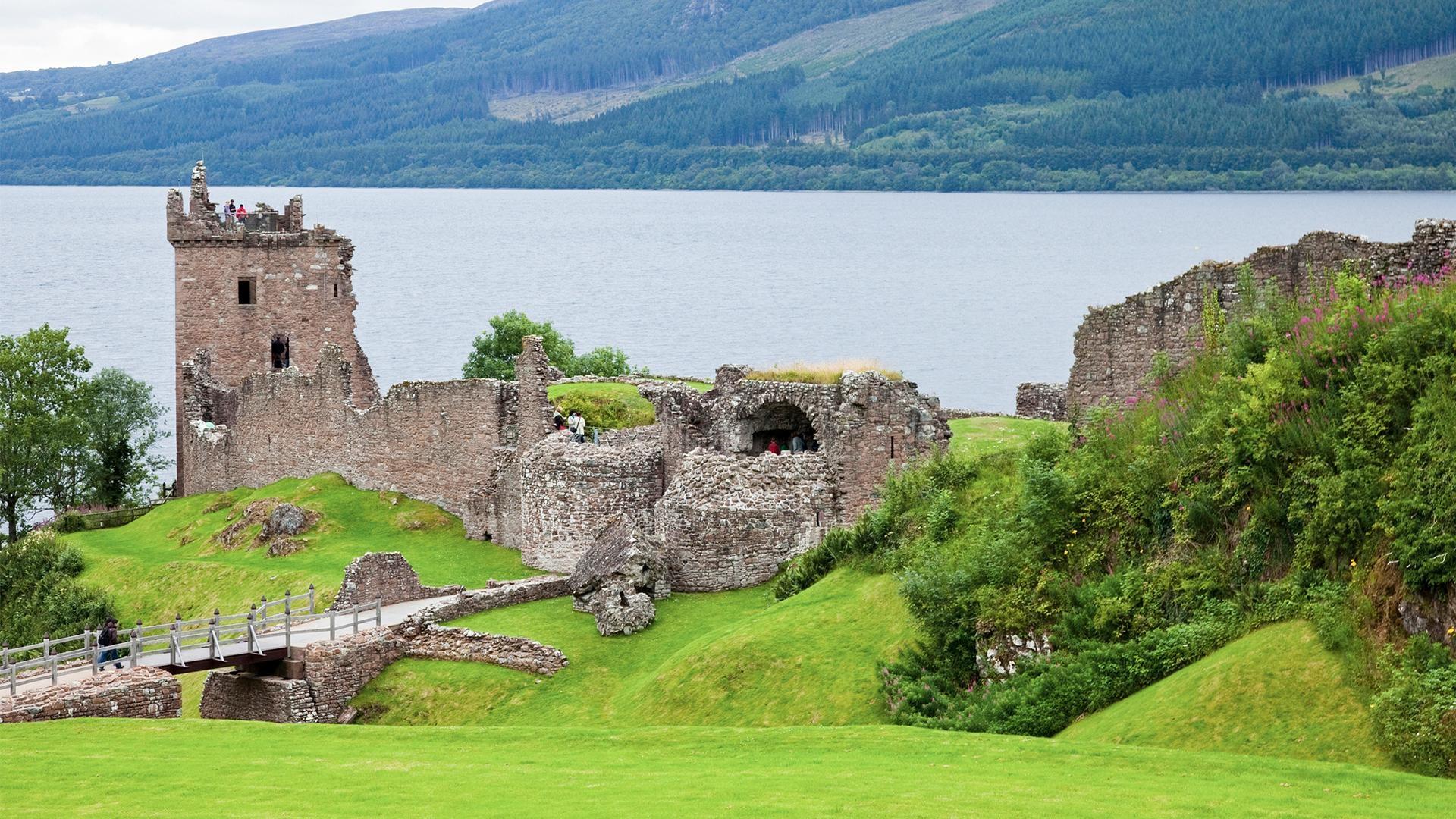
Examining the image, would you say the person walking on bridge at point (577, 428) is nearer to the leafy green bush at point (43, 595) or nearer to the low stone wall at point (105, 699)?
the leafy green bush at point (43, 595)

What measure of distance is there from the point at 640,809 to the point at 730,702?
10.3 meters

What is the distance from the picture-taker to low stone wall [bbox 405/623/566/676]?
36.1 metres

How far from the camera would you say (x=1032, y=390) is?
49000mm

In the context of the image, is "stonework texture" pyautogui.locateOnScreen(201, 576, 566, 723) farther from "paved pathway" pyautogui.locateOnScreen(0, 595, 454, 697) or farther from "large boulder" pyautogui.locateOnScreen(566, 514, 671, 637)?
"large boulder" pyautogui.locateOnScreen(566, 514, 671, 637)

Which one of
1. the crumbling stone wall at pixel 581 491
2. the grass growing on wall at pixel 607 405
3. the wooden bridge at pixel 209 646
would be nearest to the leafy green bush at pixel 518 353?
the grass growing on wall at pixel 607 405

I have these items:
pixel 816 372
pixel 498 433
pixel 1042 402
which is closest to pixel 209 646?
pixel 816 372

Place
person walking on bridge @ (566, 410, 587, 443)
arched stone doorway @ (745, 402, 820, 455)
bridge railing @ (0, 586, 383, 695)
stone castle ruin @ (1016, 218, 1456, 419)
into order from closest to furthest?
stone castle ruin @ (1016, 218, 1456, 419) → bridge railing @ (0, 586, 383, 695) → arched stone doorway @ (745, 402, 820, 455) → person walking on bridge @ (566, 410, 587, 443)

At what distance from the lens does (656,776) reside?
2300cm

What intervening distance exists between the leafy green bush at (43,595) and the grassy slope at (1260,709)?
3367 cm

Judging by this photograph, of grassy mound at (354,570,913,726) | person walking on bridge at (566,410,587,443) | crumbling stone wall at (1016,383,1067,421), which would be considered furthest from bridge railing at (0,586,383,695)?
crumbling stone wall at (1016,383,1067,421)

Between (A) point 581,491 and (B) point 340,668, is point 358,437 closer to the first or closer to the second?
(A) point 581,491

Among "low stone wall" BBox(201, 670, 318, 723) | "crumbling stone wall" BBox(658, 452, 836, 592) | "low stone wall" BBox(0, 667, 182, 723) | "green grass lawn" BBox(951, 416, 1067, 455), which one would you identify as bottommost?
"low stone wall" BBox(201, 670, 318, 723)

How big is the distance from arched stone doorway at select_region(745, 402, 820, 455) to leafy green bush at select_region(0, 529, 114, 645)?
1824 cm

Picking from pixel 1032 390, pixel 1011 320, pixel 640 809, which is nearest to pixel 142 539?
pixel 1032 390
